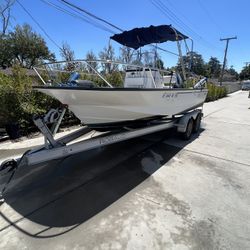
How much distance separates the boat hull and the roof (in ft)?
5.68

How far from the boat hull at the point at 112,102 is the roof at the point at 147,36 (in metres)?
1.73

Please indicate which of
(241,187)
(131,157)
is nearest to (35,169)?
(131,157)

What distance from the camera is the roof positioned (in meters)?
5.80

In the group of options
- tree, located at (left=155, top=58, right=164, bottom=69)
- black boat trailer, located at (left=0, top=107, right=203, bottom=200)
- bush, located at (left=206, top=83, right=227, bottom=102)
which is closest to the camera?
black boat trailer, located at (left=0, top=107, right=203, bottom=200)

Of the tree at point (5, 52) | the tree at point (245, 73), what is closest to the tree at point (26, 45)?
the tree at point (5, 52)

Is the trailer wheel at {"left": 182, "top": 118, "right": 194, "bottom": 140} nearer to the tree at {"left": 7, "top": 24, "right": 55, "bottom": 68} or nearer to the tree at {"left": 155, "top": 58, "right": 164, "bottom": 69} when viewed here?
the tree at {"left": 155, "top": 58, "right": 164, "bottom": 69}

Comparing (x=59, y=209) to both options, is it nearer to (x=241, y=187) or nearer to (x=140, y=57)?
(x=241, y=187)

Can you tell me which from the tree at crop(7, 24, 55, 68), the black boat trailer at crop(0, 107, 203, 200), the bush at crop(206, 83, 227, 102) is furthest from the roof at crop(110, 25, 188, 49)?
the tree at crop(7, 24, 55, 68)

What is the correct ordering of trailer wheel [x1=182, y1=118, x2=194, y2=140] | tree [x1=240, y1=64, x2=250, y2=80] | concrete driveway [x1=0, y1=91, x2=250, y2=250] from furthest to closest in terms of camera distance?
tree [x1=240, y1=64, x2=250, y2=80]
trailer wheel [x1=182, y1=118, x2=194, y2=140]
concrete driveway [x1=0, y1=91, x2=250, y2=250]

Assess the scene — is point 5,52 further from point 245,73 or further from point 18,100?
point 245,73

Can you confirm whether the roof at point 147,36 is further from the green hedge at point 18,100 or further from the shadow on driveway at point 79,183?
the shadow on driveway at point 79,183

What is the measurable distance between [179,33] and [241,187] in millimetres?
4271

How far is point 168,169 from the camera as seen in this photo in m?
4.19

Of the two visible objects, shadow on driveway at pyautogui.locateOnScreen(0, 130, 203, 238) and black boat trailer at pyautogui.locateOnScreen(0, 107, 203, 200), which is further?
black boat trailer at pyautogui.locateOnScreen(0, 107, 203, 200)
